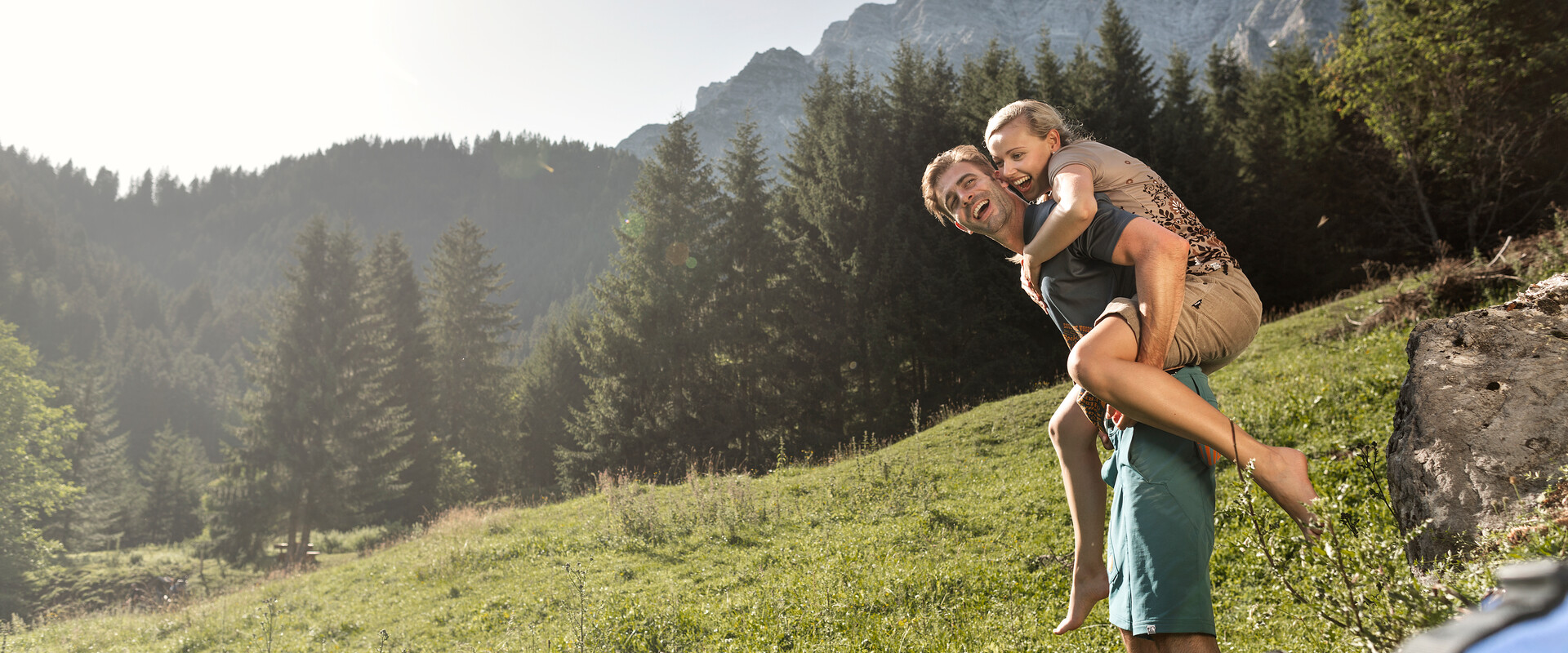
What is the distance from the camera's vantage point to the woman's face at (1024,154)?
2.78 meters

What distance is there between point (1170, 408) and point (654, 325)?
2886 centimetres

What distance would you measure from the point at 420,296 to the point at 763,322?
928 inches

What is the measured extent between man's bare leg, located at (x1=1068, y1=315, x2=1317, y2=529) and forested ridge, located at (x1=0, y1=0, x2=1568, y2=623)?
13253mm

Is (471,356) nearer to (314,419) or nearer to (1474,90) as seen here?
(314,419)

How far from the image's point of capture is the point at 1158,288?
210cm

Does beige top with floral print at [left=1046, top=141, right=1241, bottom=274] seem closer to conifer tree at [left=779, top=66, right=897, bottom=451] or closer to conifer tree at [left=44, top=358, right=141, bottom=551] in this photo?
conifer tree at [left=779, top=66, right=897, bottom=451]

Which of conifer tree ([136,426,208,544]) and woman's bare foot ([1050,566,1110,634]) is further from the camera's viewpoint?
conifer tree ([136,426,208,544])

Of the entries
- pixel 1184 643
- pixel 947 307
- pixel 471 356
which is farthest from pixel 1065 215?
pixel 471 356

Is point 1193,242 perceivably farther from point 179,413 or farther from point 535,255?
point 535,255

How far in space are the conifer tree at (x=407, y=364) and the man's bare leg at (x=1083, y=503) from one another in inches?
1443

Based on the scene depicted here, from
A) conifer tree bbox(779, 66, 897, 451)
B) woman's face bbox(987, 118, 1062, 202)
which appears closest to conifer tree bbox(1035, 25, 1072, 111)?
conifer tree bbox(779, 66, 897, 451)

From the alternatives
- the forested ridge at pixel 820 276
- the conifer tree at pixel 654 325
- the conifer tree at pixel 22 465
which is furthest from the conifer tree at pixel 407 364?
the conifer tree at pixel 22 465

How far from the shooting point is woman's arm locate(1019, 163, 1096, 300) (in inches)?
89.6

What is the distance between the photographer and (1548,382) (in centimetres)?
226
